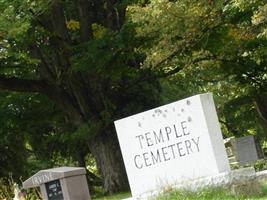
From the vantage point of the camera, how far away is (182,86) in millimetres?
25734

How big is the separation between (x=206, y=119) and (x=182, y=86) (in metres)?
15.1

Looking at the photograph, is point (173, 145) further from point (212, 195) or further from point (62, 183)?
point (62, 183)

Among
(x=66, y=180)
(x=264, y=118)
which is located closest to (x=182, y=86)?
(x=264, y=118)

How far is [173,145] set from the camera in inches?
435

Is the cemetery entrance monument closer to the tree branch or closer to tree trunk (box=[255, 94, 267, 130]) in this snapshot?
the tree branch

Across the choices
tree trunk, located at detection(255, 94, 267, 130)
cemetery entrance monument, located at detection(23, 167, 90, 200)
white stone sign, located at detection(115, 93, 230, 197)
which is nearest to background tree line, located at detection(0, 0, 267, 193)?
tree trunk, located at detection(255, 94, 267, 130)

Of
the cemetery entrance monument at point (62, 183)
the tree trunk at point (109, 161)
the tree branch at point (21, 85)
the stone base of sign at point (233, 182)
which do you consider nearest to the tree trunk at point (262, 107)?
the tree trunk at point (109, 161)

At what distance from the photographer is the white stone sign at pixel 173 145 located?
10.7m

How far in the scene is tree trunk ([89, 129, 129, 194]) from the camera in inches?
822

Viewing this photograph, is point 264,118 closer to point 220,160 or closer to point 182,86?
point 182,86

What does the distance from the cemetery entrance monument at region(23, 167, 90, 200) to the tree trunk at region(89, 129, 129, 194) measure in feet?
26.4

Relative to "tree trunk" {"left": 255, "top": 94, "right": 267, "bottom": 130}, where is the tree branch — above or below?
above

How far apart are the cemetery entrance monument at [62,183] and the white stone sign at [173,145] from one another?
1.32m

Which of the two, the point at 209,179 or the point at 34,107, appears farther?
the point at 34,107
